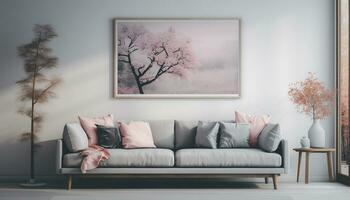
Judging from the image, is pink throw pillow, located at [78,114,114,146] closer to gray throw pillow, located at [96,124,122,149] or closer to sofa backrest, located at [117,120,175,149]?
gray throw pillow, located at [96,124,122,149]

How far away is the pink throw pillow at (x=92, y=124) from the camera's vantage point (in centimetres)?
655

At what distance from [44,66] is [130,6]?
146 cm

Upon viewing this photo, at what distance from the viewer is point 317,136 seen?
22.4 ft

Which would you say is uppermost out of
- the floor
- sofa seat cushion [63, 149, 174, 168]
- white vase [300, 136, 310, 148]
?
white vase [300, 136, 310, 148]

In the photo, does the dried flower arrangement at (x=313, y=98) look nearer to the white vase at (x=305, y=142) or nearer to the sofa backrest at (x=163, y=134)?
the white vase at (x=305, y=142)

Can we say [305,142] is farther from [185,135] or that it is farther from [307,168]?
[185,135]

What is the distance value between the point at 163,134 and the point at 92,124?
0.96m

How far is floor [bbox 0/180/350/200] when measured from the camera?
570 cm

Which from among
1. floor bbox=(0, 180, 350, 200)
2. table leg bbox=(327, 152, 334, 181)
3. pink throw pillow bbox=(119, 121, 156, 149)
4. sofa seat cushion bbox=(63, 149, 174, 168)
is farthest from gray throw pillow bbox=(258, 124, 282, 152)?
pink throw pillow bbox=(119, 121, 156, 149)

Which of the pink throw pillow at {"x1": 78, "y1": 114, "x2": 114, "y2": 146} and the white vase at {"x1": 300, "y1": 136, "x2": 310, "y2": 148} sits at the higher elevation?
the pink throw pillow at {"x1": 78, "y1": 114, "x2": 114, "y2": 146}

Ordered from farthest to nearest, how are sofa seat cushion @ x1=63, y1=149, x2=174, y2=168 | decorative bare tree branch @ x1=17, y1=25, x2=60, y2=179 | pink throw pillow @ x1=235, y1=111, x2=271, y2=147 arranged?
decorative bare tree branch @ x1=17, y1=25, x2=60, y2=179
pink throw pillow @ x1=235, y1=111, x2=271, y2=147
sofa seat cushion @ x1=63, y1=149, x2=174, y2=168

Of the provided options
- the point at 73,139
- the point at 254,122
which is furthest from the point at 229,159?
the point at 73,139

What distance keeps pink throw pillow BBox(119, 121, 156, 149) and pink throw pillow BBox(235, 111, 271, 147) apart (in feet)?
3.99

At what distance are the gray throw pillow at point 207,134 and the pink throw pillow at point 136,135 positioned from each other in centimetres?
60
